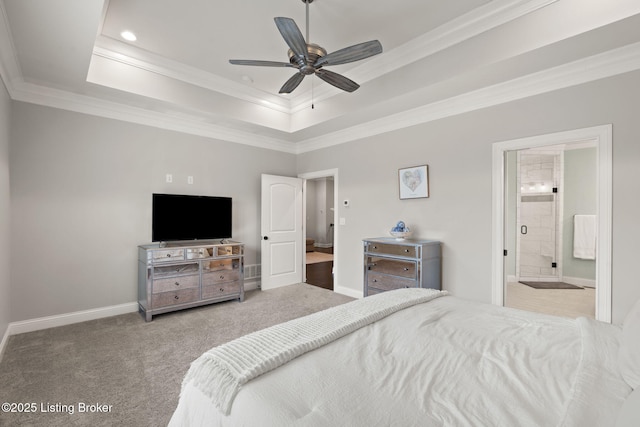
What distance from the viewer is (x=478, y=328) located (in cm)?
152

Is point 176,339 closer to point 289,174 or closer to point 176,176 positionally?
point 176,176

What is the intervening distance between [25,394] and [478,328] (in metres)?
3.04

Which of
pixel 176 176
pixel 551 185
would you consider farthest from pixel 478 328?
pixel 551 185

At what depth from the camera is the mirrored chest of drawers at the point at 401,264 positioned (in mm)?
3322

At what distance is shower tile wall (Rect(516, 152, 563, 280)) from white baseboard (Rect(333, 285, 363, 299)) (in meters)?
3.28

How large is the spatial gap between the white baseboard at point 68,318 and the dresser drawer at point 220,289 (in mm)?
Result: 904

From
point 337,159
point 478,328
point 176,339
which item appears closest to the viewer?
point 478,328

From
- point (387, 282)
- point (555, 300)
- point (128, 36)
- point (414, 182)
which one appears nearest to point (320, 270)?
point (387, 282)

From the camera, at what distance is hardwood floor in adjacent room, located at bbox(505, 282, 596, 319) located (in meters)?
3.80

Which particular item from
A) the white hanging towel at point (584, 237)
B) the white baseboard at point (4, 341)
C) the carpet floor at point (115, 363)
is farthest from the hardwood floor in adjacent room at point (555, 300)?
Answer: the white baseboard at point (4, 341)

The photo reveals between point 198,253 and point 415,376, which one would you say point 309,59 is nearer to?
point 415,376

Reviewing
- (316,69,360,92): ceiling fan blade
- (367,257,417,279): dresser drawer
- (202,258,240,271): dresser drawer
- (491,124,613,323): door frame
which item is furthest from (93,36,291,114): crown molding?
(491,124,613,323): door frame

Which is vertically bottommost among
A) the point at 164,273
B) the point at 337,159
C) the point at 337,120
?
the point at 164,273

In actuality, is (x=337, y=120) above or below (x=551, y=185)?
above
